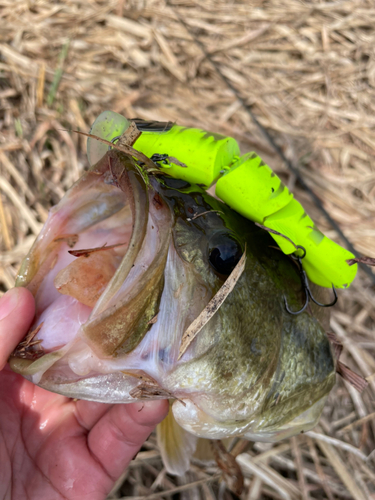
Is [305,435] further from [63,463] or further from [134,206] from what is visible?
[134,206]

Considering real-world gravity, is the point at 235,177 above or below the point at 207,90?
above

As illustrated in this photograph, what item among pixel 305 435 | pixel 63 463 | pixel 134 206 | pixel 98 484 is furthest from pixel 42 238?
pixel 305 435

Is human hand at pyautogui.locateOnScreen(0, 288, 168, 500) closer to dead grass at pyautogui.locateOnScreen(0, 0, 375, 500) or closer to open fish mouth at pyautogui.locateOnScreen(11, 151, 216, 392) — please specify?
open fish mouth at pyautogui.locateOnScreen(11, 151, 216, 392)

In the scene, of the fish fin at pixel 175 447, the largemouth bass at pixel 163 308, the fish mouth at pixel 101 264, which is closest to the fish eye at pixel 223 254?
the largemouth bass at pixel 163 308

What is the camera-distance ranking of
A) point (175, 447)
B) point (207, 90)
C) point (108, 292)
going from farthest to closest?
point (207, 90) < point (175, 447) < point (108, 292)

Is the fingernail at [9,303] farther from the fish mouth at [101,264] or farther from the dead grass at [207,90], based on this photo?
the dead grass at [207,90]

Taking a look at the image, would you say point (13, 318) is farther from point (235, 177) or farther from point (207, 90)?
point (207, 90)

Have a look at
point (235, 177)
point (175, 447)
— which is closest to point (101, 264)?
point (235, 177)

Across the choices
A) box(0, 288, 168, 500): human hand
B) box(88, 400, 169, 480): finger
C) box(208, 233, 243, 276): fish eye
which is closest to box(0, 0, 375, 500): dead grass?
box(0, 288, 168, 500): human hand
